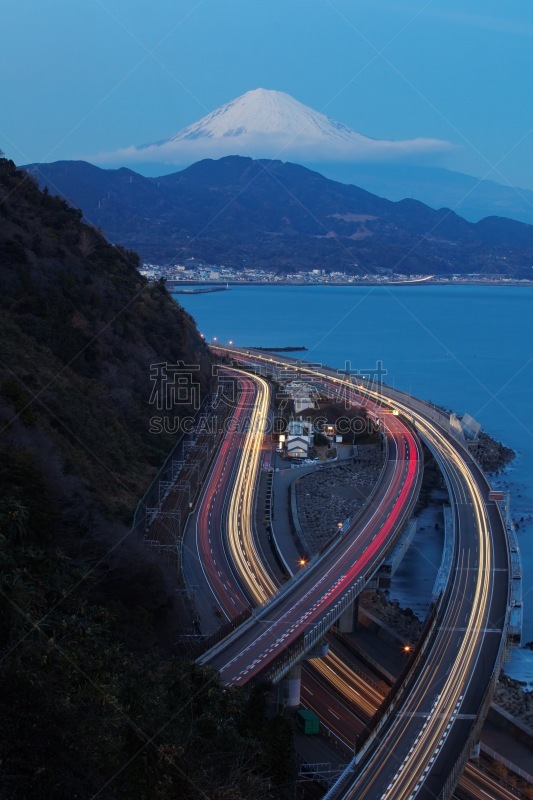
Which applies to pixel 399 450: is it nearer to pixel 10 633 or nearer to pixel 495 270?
pixel 10 633

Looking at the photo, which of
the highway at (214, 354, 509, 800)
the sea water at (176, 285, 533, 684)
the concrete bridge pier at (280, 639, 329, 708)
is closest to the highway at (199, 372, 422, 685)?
the concrete bridge pier at (280, 639, 329, 708)

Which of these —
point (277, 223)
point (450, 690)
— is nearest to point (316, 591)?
point (450, 690)

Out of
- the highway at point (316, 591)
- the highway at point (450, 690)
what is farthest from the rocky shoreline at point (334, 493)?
the highway at point (450, 690)

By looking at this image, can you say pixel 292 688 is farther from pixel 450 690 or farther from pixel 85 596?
pixel 85 596

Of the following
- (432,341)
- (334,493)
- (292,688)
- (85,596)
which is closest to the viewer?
(85,596)

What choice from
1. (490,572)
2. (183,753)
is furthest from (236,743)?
(490,572)

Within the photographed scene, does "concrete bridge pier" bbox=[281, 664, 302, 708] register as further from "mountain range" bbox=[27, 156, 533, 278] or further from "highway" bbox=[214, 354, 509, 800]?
"mountain range" bbox=[27, 156, 533, 278]
